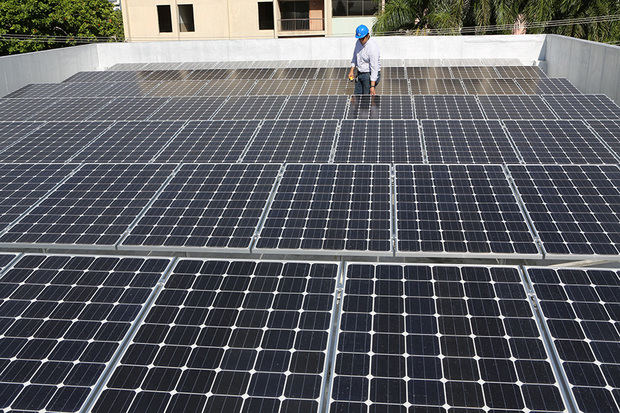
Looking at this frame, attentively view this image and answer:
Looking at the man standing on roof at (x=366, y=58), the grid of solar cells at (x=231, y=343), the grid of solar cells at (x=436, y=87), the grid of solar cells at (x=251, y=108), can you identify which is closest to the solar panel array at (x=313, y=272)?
the grid of solar cells at (x=231, y=343)

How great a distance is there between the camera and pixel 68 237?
760 centimetres

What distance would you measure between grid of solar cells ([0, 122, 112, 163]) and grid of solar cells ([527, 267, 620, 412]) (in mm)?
9482

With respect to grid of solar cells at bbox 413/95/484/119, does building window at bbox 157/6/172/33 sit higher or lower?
higher

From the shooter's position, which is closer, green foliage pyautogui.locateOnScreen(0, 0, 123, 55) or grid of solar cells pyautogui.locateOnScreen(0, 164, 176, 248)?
grid of solar cells pyautogui.locateOnScreen(0, 164, 176, 248)

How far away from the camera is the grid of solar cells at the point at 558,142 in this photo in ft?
34.4

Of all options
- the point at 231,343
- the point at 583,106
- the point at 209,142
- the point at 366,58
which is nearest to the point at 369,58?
the point at 366,58

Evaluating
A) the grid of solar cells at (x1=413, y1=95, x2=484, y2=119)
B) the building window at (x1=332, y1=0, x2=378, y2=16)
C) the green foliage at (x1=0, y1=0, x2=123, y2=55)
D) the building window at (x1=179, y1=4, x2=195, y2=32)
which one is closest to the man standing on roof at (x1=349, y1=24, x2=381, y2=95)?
the grid of solar cells at (x1=413, y1=95, x2=484, y2=119)

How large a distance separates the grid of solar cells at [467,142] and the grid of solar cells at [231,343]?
17.2 ft

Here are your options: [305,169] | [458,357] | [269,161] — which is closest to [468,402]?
[458,357]

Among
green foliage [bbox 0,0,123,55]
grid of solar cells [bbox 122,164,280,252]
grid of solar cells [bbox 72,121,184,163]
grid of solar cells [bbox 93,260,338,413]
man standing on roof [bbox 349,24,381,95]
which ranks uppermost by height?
green foliage [bbox 0,0,123,55]

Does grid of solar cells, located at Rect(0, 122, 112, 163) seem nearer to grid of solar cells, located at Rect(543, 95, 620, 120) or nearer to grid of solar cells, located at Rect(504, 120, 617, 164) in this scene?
grid of solar cells, located at Rect(504, 120, 617, 164)

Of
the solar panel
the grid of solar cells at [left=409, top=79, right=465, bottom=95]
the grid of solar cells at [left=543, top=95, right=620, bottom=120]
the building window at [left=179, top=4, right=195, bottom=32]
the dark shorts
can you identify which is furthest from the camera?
the building window at [left=179, top=4, right=195, bottom=32]

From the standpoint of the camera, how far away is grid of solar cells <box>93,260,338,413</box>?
15.8 feet

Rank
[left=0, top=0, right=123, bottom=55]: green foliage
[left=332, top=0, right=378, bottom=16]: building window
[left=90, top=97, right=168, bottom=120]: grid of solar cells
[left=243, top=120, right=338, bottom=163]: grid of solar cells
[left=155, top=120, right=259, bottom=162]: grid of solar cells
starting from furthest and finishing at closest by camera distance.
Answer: [left=332, top=0, right=378, bottom=16]: building window
[left=0, top=0, right=123, bottom=55]: green foliage
[left=90, top=97, right=168, bottom=120]: grid of solar cells
[left=155, top=120, right=259, bottom=162]: grid of solar cells
[left=243, top=120, right=338, bottom=163]: grid of solar cells
